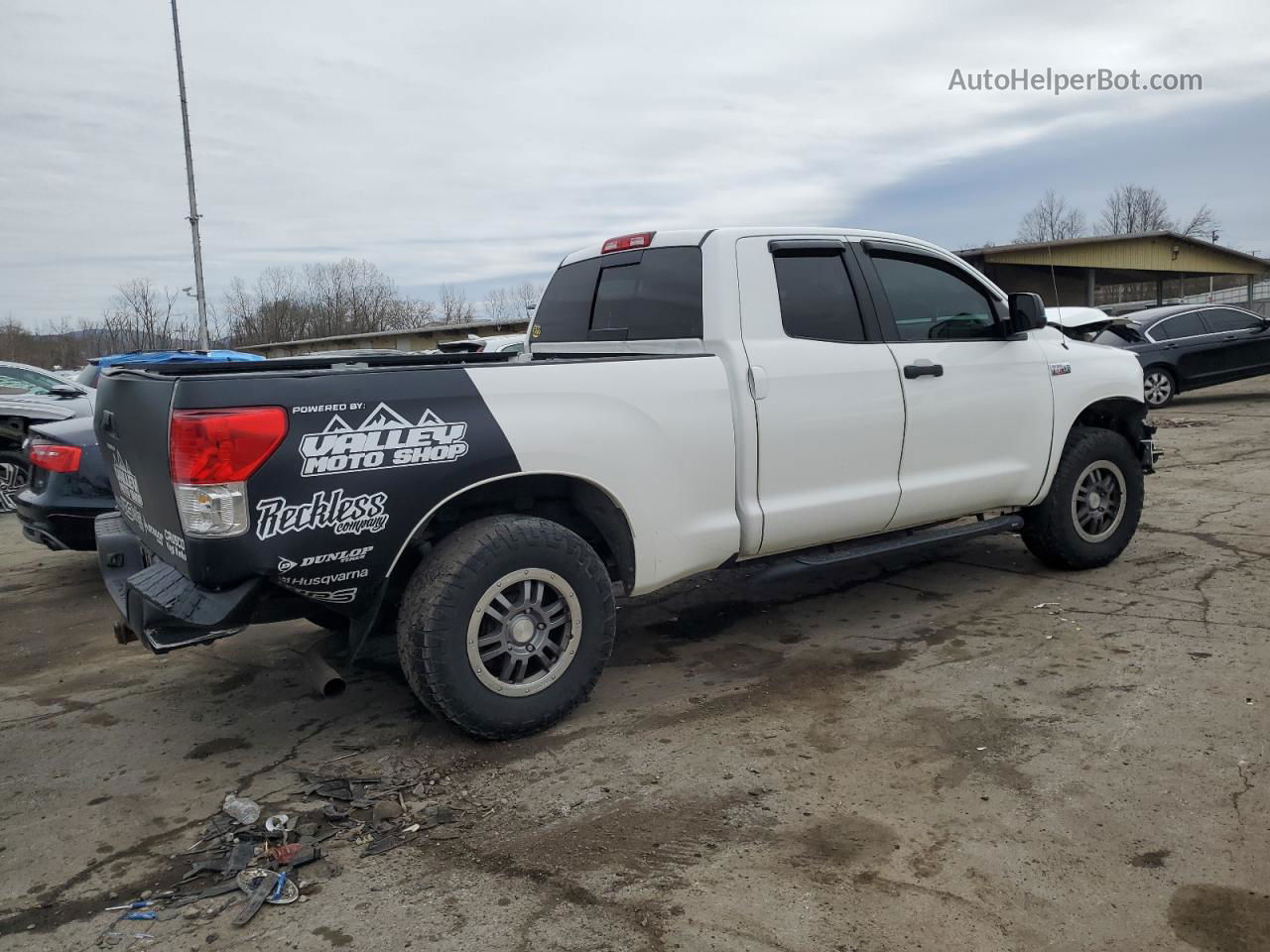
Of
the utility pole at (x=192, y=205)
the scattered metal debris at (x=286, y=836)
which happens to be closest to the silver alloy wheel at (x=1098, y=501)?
the scattered metal debris at (x=286, y=836)

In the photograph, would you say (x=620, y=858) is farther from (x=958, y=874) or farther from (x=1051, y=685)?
(x=1051, y=685)

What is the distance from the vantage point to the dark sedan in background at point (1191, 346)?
589 inches

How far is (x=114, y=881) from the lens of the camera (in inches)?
120

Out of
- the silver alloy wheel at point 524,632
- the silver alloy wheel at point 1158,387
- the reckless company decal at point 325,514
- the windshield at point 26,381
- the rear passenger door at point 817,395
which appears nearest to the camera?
the reckless company decal at point 325,514

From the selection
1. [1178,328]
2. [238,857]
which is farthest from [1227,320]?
[238,857]

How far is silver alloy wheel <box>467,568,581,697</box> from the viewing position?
3.75 m

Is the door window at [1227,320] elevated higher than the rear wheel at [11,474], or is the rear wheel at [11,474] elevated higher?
the door window at [1227,320]

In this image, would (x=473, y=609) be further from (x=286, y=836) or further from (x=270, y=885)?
(x=270, y=885)

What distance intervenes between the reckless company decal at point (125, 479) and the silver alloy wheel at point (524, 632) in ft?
4.84

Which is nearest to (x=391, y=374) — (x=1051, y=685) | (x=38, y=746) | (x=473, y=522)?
(x=473, y=522)

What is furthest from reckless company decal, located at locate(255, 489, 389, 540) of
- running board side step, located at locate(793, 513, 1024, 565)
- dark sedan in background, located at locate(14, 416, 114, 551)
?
dark sedan in background, located at locate(14, 416, 114, 551)

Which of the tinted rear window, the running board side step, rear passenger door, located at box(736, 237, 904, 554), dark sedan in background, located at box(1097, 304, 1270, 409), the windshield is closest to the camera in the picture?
rear passenger door, located at box(736, 237, 904, 554)

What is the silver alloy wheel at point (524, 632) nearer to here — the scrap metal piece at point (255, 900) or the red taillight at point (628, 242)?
the scrap metal piece at point (255, 900)

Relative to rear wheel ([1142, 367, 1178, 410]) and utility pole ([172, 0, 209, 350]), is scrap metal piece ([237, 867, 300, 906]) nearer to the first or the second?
rear wheel ([1142, 367, 1178, 410])
